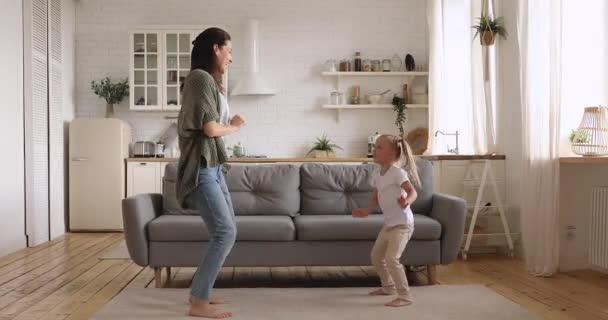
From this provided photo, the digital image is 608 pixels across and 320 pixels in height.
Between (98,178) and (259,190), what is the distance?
10.9 feet

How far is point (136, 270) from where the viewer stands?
14.8 ft

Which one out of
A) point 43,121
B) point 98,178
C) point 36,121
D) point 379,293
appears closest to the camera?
point 379,293

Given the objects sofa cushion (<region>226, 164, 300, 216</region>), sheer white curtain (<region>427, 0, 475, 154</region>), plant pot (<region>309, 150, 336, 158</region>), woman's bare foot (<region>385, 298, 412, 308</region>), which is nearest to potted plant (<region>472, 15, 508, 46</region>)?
sheer white curtain (<region>427, 0, 475, 154</region>)

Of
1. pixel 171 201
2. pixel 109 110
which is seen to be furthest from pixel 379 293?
pixel 109 110

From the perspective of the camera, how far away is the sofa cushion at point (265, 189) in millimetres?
4301

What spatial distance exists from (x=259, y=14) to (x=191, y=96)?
5.07 metres

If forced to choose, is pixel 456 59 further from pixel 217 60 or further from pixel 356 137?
pixel 217 60

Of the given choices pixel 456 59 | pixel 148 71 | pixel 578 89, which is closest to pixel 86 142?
pixel 148 71

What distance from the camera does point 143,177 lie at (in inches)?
278

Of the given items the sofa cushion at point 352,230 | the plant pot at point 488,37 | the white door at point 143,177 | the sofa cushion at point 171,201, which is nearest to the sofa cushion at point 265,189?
the sofa cushion at point 171,201

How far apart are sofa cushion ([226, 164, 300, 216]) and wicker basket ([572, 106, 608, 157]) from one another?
205 centimetres

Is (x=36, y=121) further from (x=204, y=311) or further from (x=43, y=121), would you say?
(x=204, y=311)

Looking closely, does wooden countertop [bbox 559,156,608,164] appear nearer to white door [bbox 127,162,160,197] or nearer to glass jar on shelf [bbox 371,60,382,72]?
glass jar on shelf [bbox 371,60,382,72]

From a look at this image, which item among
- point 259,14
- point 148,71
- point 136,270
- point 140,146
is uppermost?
point 259,14
